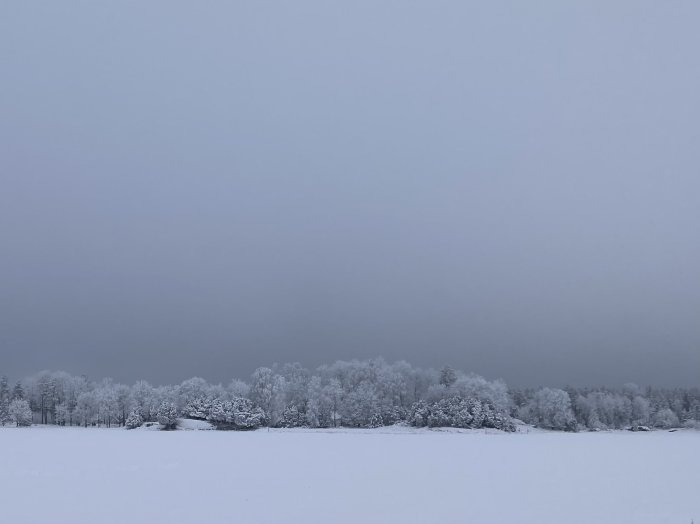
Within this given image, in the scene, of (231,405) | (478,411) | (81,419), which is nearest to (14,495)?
(231,405)

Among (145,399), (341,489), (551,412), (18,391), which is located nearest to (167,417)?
(145,399)

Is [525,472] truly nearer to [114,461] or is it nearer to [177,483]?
[177,483]

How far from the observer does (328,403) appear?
105562mm

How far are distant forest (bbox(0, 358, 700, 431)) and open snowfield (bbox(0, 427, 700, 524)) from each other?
A: 198ft

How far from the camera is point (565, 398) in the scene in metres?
113

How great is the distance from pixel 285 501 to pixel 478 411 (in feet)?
263

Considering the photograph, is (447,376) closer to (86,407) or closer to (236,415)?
(236,415)

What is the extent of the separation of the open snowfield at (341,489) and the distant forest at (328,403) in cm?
6044

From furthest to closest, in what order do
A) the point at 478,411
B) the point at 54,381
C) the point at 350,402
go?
the point at 54,381
the point at 350,402
the point at 478,411

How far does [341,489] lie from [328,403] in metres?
85.7

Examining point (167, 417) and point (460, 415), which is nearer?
point (167, 417)

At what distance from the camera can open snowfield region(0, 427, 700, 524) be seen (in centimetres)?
1709

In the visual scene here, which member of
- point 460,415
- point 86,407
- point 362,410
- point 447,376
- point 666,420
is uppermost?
point 447,376

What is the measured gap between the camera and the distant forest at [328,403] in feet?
314
